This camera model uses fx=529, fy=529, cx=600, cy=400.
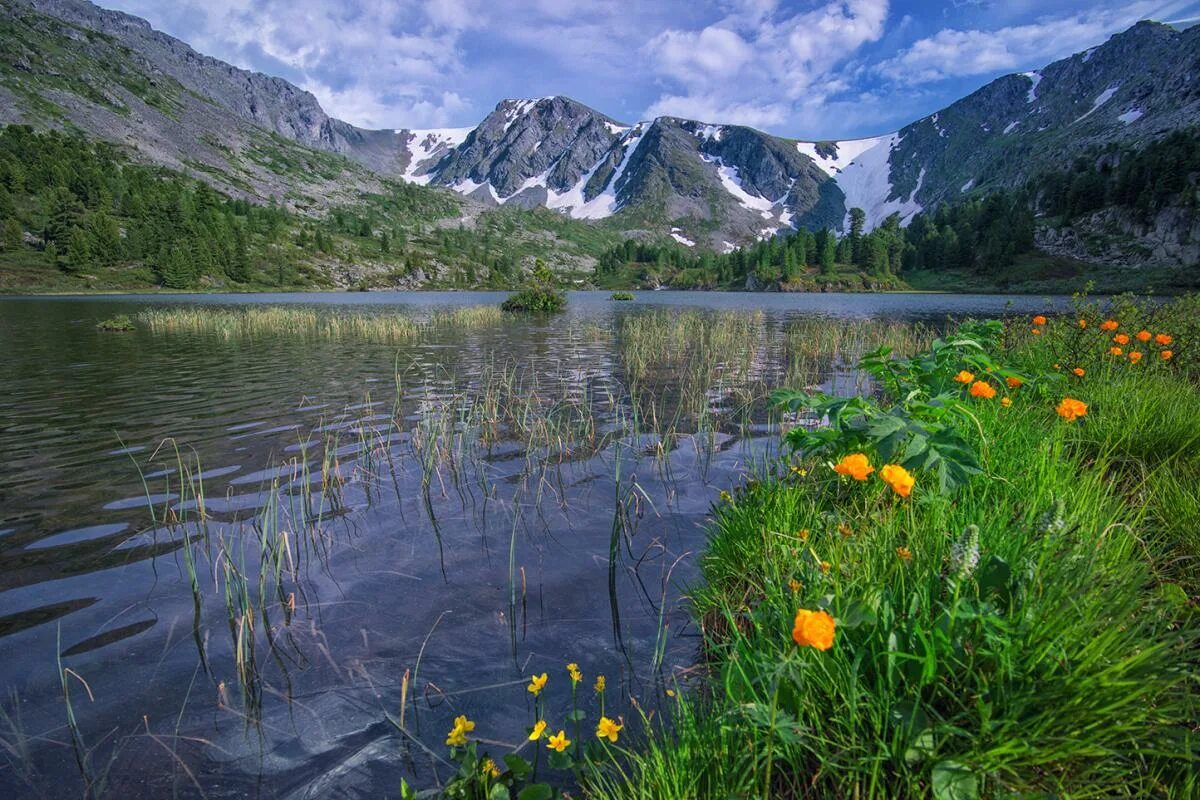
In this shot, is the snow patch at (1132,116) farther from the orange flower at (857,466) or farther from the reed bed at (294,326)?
the orange flower at (857,466)

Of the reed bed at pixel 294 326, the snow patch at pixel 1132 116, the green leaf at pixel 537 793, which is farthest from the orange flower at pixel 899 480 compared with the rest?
the snow patch at pixel 1132 116

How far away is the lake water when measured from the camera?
3.85 m

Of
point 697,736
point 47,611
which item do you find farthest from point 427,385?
point 697,736

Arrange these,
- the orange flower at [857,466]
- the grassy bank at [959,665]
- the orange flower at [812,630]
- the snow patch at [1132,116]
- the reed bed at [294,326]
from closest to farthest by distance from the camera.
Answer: the orange flower at [812,630], the grassy bank at [959,665], the orange flower at [857,466], the reed bed at [294,326], the snow patch at [1132,116]

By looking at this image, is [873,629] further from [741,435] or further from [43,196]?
[43,196]

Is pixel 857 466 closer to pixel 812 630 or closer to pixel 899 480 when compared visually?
pixel 899 480

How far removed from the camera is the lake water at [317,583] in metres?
3.85

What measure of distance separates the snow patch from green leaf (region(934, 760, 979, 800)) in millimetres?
281844

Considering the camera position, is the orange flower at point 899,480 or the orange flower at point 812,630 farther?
the orange flower at point 899,480

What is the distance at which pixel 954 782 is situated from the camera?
1870mm

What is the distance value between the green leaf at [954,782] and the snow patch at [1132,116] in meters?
282

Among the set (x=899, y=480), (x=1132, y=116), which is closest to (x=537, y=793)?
(x=899, y=480)

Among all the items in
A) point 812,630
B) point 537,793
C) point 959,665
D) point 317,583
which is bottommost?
point 317,583

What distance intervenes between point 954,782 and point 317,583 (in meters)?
6.10
